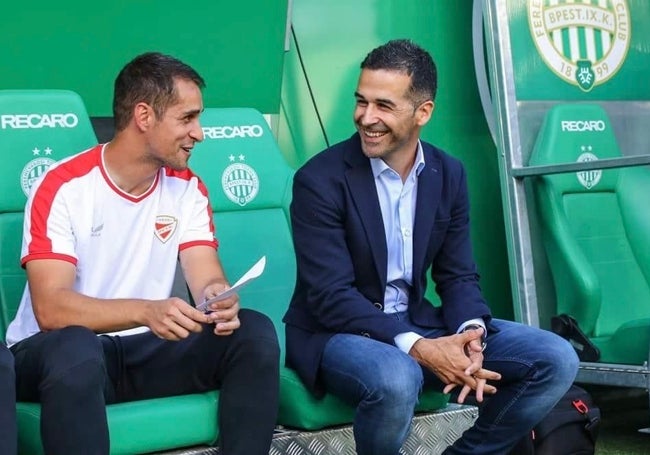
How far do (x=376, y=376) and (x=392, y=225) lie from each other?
20.5 inches

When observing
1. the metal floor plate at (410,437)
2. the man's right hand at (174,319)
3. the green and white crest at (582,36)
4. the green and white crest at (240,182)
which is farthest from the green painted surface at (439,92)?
the man's right hand at (174,319)

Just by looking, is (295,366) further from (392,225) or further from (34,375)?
(34,375)

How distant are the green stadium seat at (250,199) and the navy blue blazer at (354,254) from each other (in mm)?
356

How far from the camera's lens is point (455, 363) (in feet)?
11.1

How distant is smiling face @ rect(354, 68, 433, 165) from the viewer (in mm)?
3598

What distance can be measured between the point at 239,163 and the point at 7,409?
1.41 metres

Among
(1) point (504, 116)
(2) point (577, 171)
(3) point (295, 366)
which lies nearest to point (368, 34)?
(1) point (504, 116)

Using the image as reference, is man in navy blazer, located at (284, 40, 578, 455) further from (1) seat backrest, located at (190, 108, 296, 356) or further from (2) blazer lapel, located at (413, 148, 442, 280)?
(1) seat backrest, located at (190, 108, 296, 356)

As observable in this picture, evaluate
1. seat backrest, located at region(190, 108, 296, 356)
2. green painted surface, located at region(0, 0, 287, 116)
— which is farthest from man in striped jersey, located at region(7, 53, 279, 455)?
green painted surface, located at region(0, 0, 287, 116)

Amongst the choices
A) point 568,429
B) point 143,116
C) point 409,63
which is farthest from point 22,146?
point 568,429

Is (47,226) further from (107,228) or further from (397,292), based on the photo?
(397,292)

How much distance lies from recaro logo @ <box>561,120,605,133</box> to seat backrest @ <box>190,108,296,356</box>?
1307 millimetres

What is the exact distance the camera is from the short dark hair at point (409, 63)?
3.63 meters

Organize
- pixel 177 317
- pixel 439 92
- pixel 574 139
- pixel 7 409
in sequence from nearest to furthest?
pixel 7 409 < pixel 177 317 < pixel 574 139 < pixel 439 92
